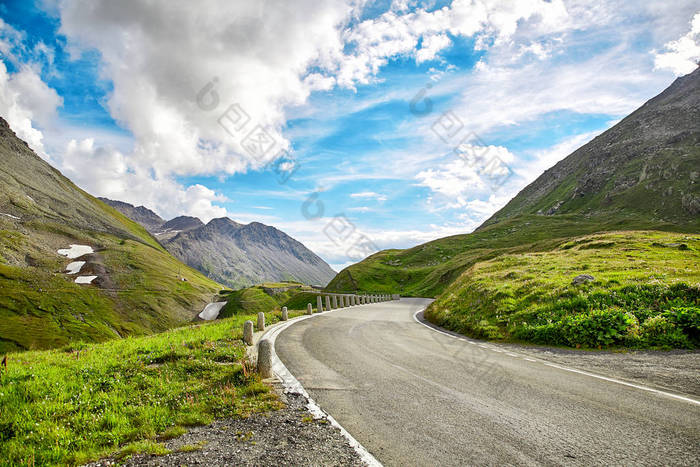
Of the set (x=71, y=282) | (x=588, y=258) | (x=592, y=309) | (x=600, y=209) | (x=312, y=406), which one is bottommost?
(x=600, y=209)

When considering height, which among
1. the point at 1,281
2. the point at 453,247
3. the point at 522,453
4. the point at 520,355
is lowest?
the point at 453,247

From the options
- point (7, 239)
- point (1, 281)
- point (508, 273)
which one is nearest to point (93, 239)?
point (7, 239)

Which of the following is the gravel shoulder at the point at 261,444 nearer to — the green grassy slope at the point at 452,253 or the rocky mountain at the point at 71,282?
the green grassy slope at the point at 452,253

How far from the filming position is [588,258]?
28.4 meters

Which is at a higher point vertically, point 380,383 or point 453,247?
point 380,383

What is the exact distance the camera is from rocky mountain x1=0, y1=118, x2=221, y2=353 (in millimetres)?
104312

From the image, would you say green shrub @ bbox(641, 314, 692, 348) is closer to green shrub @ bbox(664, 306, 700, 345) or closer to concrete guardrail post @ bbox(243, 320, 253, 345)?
green shrub @ bbox(664, 306, 700, 345)

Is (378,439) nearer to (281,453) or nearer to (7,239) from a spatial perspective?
(281,453)

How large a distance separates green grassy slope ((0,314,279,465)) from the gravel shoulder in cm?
30

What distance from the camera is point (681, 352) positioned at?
33.5 ft

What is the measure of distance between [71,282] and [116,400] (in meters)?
164

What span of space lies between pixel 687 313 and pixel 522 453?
11332 mm

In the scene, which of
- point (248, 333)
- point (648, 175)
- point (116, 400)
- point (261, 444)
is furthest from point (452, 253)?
point (261, 444)

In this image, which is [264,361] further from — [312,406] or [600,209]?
[600,209]
